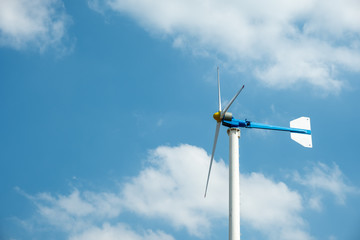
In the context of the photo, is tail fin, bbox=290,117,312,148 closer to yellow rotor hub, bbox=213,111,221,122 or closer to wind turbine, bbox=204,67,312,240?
wind turbine, bbox=204,67,312,240

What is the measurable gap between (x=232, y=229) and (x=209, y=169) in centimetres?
934

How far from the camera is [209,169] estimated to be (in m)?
42.9

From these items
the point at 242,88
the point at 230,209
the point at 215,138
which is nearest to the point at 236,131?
the point at 215,138

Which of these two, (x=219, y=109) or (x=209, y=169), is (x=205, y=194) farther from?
(x=219, y=109)

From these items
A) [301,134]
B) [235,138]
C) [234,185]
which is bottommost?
[234,185]

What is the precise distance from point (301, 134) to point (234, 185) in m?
13.4

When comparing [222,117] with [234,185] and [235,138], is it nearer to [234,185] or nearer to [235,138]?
[235,138]

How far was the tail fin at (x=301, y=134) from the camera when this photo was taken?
4478 centimetres

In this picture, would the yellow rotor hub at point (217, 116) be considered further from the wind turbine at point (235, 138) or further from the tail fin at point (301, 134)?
the tail fin at point (301, 134)

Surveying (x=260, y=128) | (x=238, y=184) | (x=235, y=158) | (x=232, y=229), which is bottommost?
(x=232, y=229)

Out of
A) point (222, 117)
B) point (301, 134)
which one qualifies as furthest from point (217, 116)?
point (301, 134)

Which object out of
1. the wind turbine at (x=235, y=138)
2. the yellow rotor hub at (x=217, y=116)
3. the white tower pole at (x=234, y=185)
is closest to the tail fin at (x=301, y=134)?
the wind turbine at (x=235, y=138)

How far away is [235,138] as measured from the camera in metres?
39.5

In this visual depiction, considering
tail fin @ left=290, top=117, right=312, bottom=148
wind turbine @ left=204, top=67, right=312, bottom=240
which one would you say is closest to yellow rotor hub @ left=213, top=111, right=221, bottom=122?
wind turbine @ left=204, top=67, right=312, bottom=240
